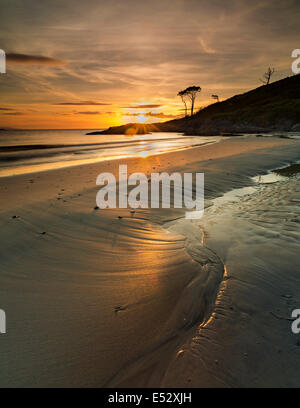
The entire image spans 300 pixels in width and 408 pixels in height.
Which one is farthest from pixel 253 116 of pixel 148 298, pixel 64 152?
pixel 148 298

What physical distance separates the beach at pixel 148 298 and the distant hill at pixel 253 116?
47.8 meters

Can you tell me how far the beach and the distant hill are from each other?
157ft

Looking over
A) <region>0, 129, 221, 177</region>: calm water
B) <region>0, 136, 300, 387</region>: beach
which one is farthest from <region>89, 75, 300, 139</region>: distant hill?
<region>0, 136, 300, 387</region>: beach

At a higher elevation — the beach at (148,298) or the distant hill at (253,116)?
the distant hill at (253,116)

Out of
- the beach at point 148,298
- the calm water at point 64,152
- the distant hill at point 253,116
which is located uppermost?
the distant hill at point 253,116

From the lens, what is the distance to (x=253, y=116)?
54.2 metres

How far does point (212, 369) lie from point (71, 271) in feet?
7.54

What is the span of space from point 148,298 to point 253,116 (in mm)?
62287

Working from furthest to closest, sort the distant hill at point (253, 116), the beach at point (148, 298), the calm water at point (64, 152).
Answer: the distant hill at point (253, 116)
the calm water at point (64, 152)
the beach at point (148, 298)

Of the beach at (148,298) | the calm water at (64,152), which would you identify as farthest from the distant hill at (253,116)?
the beach at (148,298)

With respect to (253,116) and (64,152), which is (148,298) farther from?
(253,116)

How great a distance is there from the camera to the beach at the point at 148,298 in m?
1.96

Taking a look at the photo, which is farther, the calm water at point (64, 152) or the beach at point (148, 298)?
the calm water at point (64, 152)

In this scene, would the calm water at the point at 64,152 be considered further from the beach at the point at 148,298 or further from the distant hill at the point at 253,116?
the distant hill at the point at 253,116
